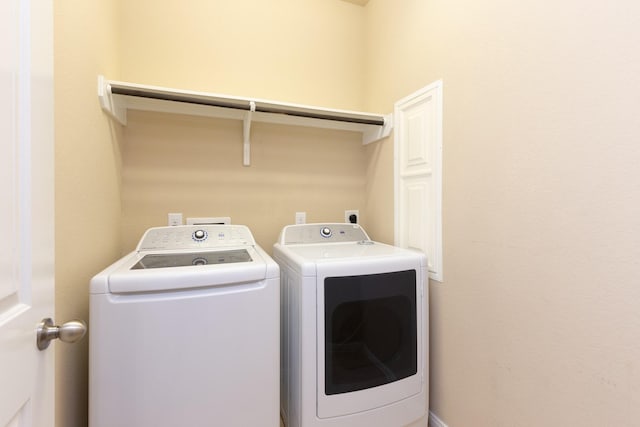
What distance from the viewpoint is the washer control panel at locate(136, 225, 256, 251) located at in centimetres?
154

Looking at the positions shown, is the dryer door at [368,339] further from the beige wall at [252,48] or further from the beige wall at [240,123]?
the beige wall at [252,48]

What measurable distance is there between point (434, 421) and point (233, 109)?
2.07 m

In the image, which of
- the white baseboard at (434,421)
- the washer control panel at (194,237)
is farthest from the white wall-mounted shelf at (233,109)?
the white baseboard at (434,421)

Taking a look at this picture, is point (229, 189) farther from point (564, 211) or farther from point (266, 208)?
point (564, 211)

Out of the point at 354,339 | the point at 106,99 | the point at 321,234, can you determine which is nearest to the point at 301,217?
the point at 321,234

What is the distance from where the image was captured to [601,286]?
857 millimetres

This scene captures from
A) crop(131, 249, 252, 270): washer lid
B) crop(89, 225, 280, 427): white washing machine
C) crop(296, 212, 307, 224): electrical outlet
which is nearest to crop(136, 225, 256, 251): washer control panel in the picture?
crop(131, 249, 252, 270): washer lid

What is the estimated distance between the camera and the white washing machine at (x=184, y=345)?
966 millimetres

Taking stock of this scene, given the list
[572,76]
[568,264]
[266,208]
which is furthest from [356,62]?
[568,264]

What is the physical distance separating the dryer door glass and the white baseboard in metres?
0.34

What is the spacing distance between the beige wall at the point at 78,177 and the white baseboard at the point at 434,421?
1.61m

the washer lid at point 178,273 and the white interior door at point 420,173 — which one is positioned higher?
the white interior door at point 420,173

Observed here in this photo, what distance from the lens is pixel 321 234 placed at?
1863 mm

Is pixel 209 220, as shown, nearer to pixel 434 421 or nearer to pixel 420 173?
pixel 420 173
